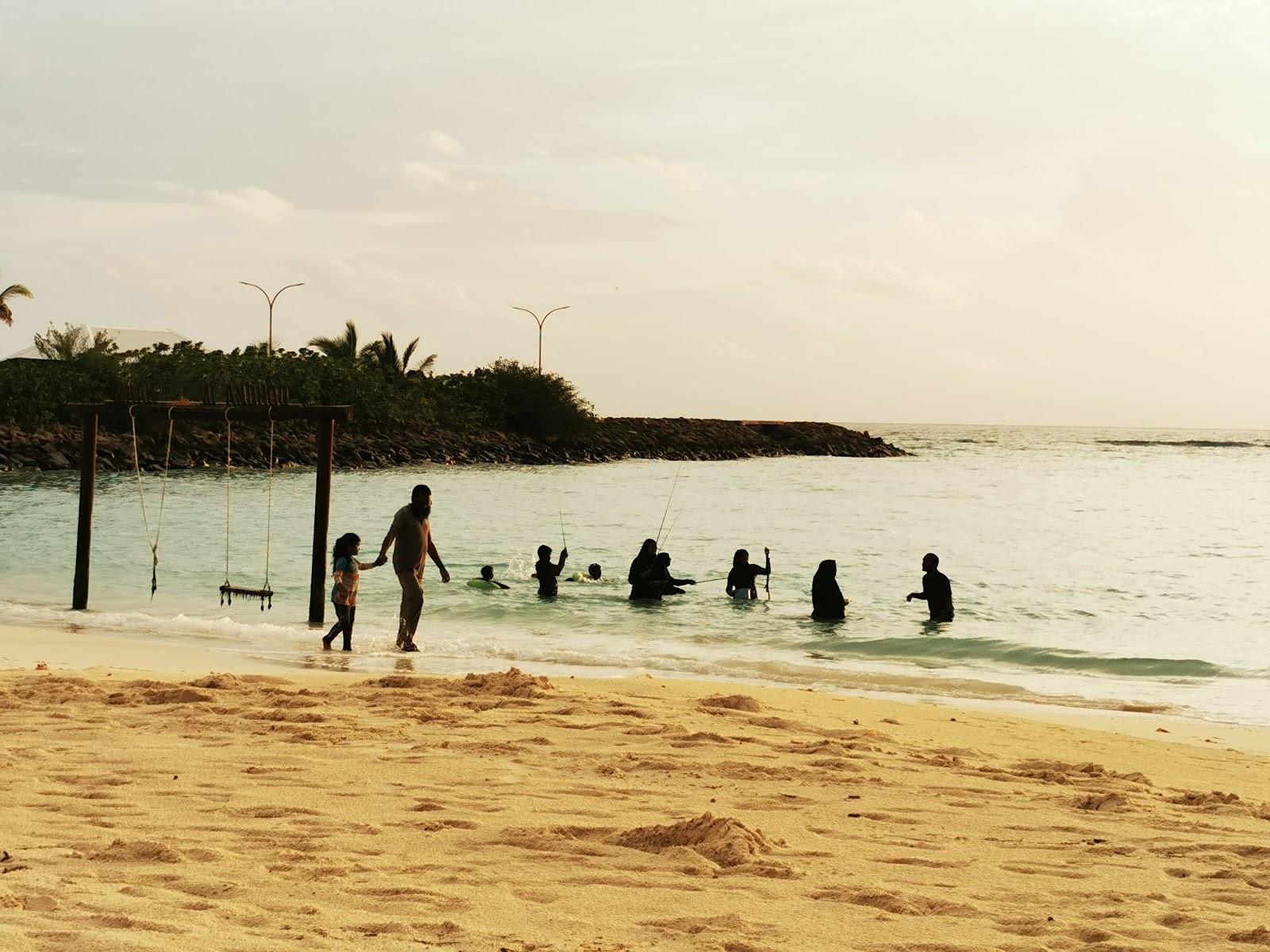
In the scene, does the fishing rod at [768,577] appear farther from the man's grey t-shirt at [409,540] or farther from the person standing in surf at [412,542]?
the man's grey t-shirt at [409,540]

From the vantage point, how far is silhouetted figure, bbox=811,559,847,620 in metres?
17.8

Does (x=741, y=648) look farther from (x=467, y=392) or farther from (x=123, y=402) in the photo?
(x=467, y=392)

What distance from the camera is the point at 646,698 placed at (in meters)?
9.60

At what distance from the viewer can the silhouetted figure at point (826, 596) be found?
17.8 m

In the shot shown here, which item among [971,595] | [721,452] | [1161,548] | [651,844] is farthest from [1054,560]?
[721,452]

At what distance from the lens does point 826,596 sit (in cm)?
1791

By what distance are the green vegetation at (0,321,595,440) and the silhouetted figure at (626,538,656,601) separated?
34.0 meters

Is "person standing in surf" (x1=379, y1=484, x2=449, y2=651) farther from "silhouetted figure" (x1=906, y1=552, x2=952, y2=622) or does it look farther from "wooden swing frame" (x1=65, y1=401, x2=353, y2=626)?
→ "silhouetted figure" (x1=906, y1=552, x2=952, y2=622)

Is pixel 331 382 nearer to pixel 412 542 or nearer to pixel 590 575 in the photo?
pixel 590 575

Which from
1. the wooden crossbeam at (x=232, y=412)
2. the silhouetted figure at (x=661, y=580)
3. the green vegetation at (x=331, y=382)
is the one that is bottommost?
the silhouetted figure at (x=661, y=580)

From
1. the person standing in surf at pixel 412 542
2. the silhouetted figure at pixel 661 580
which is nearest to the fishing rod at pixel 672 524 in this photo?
the silhouetted figure at pixel 661 580

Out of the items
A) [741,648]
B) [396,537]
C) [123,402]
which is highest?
[123,402]

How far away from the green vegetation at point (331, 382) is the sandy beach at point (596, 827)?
43.6 meters

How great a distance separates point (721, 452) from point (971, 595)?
71366 millimetres
